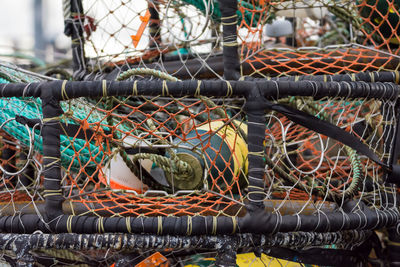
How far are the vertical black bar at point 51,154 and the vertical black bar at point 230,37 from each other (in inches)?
30.6

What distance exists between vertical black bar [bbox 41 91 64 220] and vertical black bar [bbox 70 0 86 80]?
1210 millimetres

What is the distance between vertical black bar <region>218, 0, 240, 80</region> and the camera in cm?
207

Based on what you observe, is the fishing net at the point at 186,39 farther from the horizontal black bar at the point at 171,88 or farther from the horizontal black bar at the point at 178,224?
the horizontal black bar at the point at 178,224

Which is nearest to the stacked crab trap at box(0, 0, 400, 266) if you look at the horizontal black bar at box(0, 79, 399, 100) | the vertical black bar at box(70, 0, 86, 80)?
the horizontal black bar at box(0, 79, 399, 100)

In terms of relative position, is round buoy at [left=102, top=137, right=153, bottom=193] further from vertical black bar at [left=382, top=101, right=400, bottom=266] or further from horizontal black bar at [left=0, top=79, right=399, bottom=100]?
vertical black bar at [left=382, top=101, right=400, bottom=266]

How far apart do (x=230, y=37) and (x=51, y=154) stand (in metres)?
0.94

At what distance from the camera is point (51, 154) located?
1.91m

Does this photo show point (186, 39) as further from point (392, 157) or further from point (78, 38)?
point (392, 157)

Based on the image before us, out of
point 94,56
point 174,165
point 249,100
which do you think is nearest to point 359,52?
point 249,100

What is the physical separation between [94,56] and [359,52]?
176cm

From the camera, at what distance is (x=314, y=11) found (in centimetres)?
423

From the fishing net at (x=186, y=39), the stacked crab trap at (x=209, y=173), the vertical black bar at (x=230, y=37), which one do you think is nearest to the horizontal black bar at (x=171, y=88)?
the stacked crab trap at (x=209, y=173)

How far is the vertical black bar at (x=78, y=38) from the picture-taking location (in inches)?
120

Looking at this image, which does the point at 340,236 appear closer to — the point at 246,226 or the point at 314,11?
the point at 246,226
